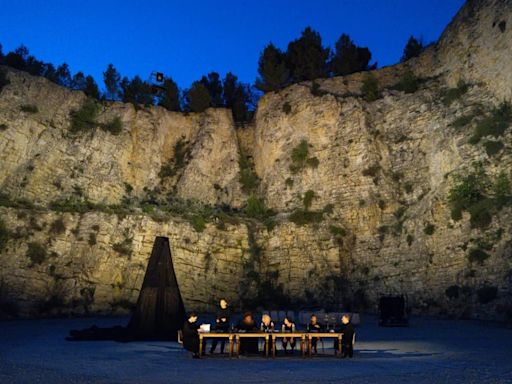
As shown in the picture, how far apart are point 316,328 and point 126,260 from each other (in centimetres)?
2182

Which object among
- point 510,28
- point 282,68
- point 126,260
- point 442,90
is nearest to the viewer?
point 510,28

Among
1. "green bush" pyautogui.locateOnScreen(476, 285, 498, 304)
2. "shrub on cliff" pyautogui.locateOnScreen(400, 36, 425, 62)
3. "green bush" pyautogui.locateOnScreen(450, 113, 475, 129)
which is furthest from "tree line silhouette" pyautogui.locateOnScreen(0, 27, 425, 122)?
"green bush" pyautogui.locateOnScreen(476, 285, 498, 304)

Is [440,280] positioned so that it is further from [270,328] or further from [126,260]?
[126,260]

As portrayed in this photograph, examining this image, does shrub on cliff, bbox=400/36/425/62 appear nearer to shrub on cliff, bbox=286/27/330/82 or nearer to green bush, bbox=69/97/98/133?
shrub on cliff, bbox=286/27/330/82

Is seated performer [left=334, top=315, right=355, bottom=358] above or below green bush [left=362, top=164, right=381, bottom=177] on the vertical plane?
below

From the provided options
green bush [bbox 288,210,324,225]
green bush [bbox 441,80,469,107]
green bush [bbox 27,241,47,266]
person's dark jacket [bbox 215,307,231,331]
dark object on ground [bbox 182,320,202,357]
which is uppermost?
green bush [bbox 441,80,469,107]

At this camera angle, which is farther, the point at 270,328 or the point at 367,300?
the point at 367,300

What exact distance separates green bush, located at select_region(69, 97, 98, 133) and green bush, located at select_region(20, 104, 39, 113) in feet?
9.93

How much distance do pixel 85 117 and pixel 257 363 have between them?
3442 centimetres

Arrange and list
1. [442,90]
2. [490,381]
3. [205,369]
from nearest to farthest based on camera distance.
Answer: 1. [490,381]
2. [205,369]
3. [442,90]

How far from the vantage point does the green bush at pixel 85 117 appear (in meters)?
39.7

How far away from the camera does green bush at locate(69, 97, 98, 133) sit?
39.7m

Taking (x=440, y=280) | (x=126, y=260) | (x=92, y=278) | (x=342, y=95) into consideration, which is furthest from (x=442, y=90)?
(x=92, y=278)

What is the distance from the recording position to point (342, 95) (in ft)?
133
